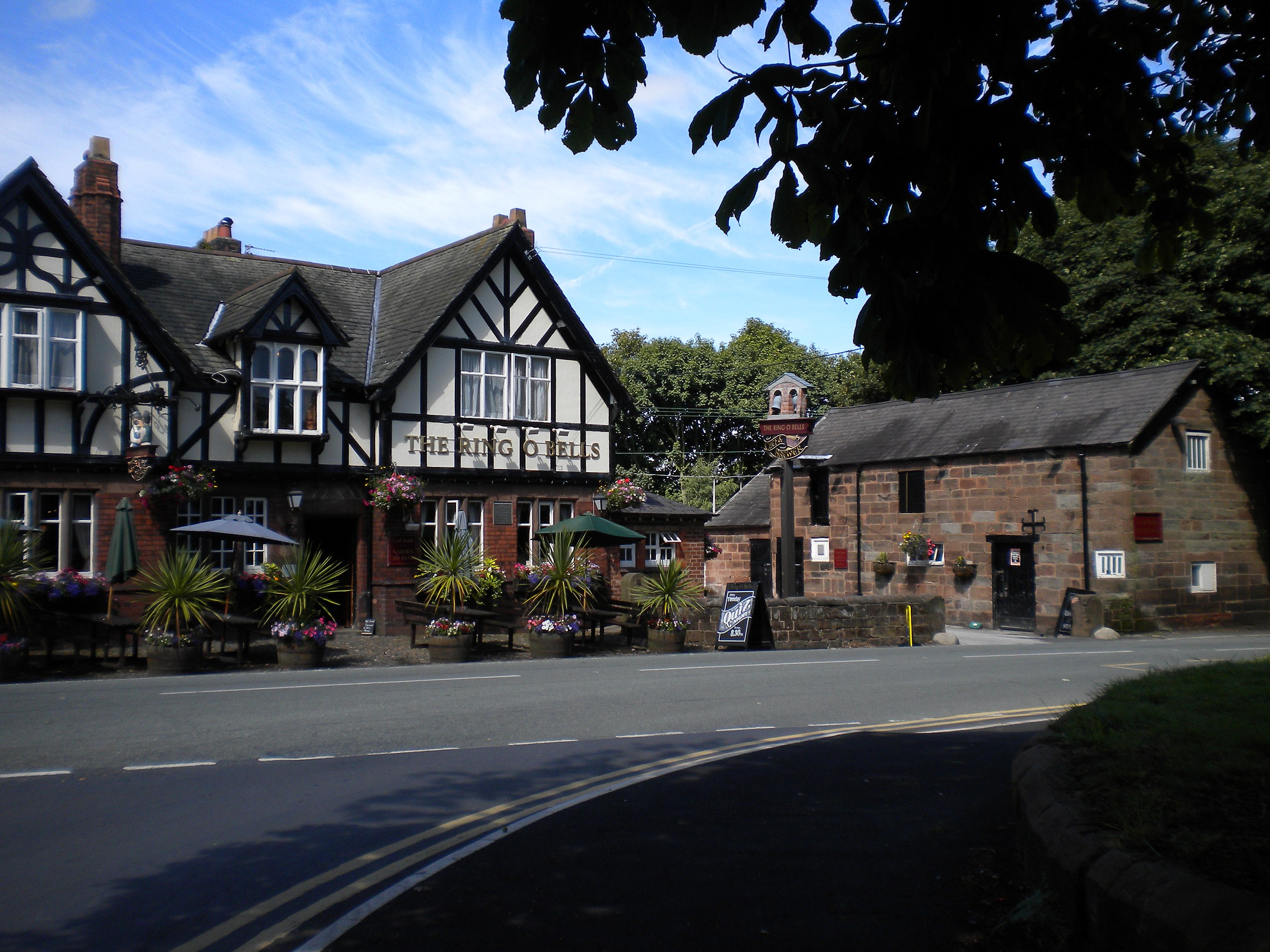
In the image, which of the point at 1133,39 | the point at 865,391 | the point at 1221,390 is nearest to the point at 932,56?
the point at 1133,39

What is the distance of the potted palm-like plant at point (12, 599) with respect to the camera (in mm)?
14727

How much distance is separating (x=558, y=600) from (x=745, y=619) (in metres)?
3.78

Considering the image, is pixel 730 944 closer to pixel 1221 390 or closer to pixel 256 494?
pixel 256 494

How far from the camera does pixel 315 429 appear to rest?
859 inches

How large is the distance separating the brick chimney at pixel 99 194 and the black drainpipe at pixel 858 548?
21.8m

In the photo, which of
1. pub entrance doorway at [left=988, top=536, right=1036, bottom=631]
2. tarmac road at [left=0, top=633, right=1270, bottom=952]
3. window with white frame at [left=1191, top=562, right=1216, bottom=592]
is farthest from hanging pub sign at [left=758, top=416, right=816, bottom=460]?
window with white frame at [left=1191, top=562, right=1216, bottom=592]

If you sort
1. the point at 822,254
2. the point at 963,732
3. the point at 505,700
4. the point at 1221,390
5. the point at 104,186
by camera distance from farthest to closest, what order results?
1. the point at 1221,390
2. the point at 104,186
3. the point at 505,700
4. the point at 963,732
5. the point at 822,254

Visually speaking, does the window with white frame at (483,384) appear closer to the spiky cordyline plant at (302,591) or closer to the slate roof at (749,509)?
the spiky cordyline plant at (302,591)

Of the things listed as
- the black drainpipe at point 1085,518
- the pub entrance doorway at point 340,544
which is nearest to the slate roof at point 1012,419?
the black drainpipe at point 1085,518

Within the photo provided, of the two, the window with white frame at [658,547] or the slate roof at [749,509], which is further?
the slate roof at [749,509]

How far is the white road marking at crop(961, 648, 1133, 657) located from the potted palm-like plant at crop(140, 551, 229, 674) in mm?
13090

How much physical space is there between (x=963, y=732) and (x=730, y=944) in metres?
6.40

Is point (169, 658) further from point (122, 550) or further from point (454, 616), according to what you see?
point (454, 616)

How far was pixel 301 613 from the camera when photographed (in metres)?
17.5
